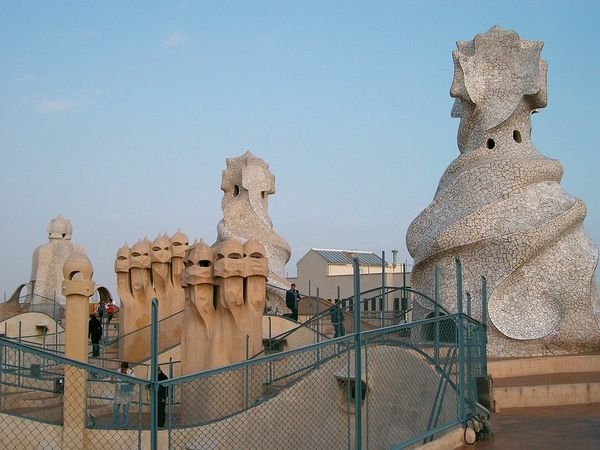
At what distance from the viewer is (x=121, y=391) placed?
9570mm

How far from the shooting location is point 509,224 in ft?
42.4

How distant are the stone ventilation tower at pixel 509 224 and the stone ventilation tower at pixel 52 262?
53.0 ft

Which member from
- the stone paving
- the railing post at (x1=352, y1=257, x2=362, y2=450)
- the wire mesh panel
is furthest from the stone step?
the railing post at (x1=352, y1=257, x2=362, y2=450)

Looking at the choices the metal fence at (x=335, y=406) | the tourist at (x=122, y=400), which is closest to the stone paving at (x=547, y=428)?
the metal fence at (x=335, y=406)

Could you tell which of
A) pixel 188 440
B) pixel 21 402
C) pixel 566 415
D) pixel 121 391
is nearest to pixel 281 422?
pixel 188 440

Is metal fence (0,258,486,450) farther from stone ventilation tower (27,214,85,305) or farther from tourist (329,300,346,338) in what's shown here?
stone ventilation tower (27,214,85,305)

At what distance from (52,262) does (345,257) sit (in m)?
14.3

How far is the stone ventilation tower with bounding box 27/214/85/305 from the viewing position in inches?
1022

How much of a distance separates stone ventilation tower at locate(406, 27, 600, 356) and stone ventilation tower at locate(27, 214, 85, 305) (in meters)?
16.2

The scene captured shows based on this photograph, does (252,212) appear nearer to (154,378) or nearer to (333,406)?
(333,406)

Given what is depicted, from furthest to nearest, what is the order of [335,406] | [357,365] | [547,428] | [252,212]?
[252,212]
[335,406]
[547,428]
[357,365]

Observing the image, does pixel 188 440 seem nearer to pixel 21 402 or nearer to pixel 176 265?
pixel 21 402

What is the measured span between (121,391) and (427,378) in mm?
4218

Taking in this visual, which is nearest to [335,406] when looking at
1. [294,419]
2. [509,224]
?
[294,419]
